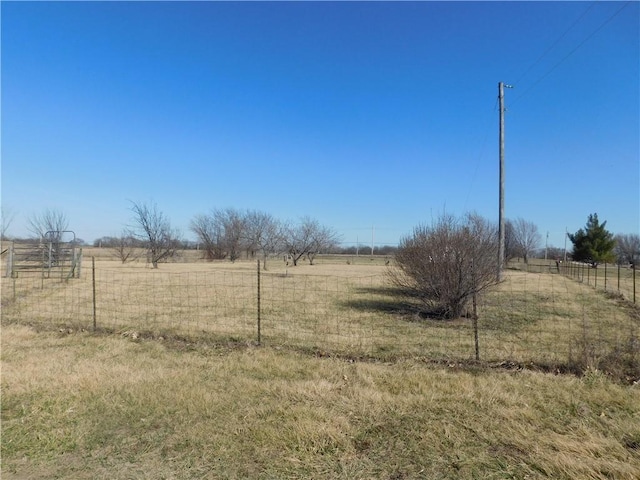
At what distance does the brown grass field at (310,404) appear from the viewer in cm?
301

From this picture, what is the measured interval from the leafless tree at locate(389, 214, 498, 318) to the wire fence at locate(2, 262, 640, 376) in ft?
1.98

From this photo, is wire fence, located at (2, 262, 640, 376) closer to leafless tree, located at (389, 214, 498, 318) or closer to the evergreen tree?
leafless tree, located at (389, 214, 498, 318)

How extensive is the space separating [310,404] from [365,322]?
546 centimetres

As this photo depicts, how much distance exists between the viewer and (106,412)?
153 inches

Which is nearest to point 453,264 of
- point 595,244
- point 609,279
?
point 609,279

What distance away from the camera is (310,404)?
13.2 ft

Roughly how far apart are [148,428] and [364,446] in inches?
75.1

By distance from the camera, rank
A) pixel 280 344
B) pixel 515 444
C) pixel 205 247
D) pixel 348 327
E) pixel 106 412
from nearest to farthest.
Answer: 1. pixel 515 444
2. pixel 106 412
3. pixel 280 344
4. pixel 348 327
5. pixel 205 247

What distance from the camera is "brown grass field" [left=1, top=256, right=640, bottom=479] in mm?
3006

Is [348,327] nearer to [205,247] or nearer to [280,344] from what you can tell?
[280,344]

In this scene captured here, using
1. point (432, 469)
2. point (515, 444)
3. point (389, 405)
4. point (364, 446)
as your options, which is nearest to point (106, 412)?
point (364, 446)

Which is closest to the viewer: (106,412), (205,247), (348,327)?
(106,412)

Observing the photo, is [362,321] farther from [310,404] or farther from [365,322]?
[310,404]

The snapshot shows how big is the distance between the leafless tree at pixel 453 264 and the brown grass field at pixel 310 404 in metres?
2.12
